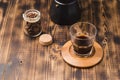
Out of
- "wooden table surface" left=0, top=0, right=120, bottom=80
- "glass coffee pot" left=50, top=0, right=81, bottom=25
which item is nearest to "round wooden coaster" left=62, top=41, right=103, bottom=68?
"wooden table surface" left=0, top=0, right=120, bottom=80

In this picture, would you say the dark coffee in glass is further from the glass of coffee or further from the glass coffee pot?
the glass coffee pot

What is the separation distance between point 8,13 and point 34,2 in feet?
0.50

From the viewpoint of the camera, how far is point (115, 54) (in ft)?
3.56

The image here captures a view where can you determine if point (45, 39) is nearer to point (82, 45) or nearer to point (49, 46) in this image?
point (49, 46)

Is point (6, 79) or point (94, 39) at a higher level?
point (94, 39)

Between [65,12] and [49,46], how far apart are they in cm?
17

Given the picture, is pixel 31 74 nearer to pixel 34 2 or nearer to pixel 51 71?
pixel 51 71

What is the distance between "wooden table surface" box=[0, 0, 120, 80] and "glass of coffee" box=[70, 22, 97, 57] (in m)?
0.06

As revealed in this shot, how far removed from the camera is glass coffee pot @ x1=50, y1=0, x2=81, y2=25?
1.16 metres

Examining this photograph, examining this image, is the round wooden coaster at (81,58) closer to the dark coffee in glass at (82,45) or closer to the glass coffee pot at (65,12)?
the dark coffee in glass at (82,45)

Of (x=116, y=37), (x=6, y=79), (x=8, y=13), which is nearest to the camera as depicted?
(x=6, y=79)

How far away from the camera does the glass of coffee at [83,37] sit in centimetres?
105

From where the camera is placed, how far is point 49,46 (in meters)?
1.13

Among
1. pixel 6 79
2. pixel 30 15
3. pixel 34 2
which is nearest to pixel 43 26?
pixel 30 15
